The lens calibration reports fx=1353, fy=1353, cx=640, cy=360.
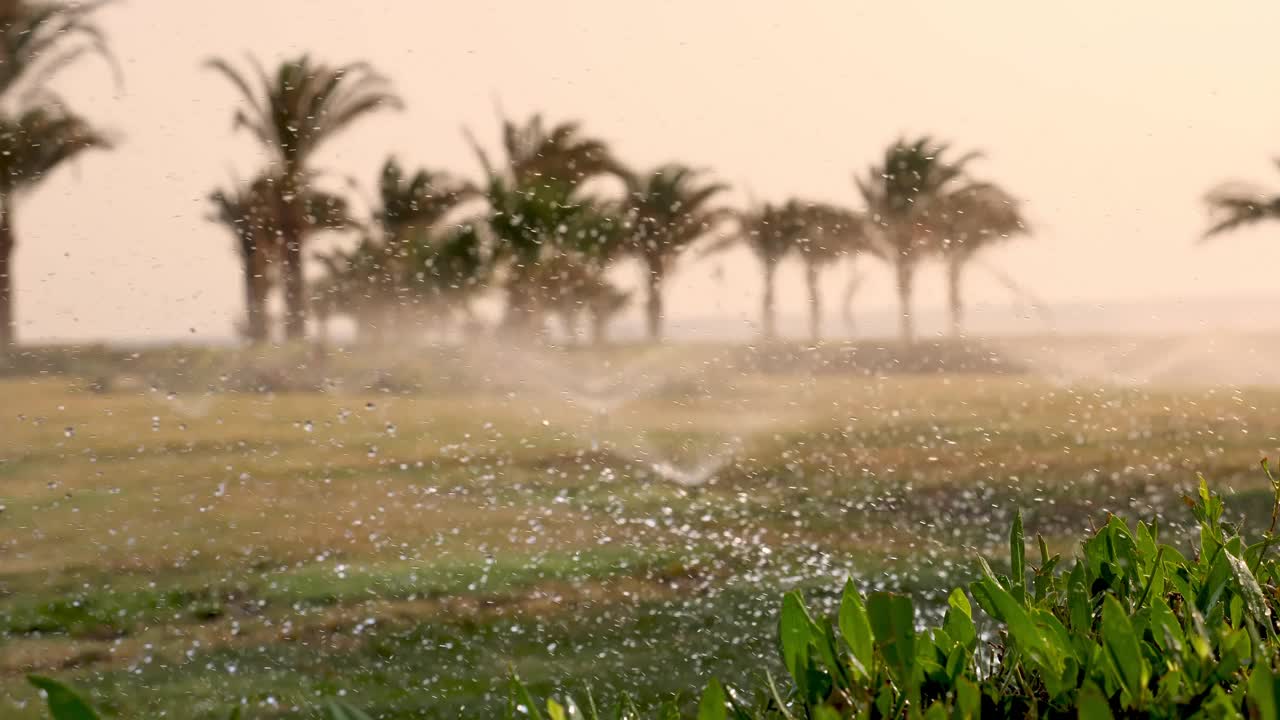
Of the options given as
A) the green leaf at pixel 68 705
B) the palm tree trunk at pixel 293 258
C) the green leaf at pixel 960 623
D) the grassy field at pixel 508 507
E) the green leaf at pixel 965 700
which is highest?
the palm tree trunk at pixel 293 258

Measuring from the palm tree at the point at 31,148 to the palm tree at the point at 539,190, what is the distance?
3.74 m

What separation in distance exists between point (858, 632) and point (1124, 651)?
178 mm

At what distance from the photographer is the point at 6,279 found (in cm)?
1370

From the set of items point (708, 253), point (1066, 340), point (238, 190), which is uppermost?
point (238, 190)

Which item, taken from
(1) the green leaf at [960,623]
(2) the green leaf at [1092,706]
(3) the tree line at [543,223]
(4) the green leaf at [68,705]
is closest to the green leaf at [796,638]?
(1) the green leaf at [960,623]

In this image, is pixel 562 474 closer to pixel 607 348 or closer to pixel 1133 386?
pixel 607 348

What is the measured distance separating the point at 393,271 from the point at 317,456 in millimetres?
2401

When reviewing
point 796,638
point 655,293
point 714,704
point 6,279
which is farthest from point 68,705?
point 6,279

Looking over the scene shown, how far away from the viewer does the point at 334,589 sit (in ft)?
28.0

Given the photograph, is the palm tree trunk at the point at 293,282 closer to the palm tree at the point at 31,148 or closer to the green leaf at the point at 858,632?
the palm tree at the point at 31,148

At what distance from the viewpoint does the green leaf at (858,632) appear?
959mm

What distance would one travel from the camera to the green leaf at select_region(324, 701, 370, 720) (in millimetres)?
771

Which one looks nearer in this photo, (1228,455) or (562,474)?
(562,474)

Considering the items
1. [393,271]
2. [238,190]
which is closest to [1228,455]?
[393,271]
